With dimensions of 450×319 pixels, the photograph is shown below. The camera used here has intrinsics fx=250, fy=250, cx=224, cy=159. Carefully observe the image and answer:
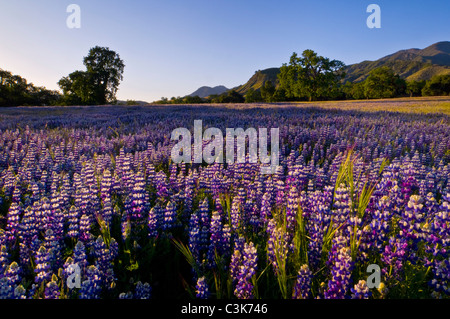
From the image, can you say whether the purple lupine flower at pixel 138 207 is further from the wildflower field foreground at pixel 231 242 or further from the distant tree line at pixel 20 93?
the distant tree line at pixel 20 93

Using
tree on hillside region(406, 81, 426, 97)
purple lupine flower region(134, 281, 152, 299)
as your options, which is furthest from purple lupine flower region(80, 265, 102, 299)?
tree on hillside region(406, 81, 426, 97)

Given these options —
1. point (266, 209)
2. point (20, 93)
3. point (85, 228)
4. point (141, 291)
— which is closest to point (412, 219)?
point (266, 209)

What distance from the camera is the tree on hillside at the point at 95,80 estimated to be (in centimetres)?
5900

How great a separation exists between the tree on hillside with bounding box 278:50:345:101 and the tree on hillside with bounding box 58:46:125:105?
4312 cm

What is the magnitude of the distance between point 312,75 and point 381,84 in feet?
121

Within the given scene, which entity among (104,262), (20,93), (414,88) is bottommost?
(104,262)

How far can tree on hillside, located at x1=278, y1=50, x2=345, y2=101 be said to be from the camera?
56375 millimetres

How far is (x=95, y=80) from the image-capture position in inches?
2393

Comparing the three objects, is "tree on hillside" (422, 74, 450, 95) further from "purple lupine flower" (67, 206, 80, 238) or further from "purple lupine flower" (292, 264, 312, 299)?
"purple lupine flower" (67, 206, 80, 238)

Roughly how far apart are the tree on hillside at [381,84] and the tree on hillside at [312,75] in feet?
91.5

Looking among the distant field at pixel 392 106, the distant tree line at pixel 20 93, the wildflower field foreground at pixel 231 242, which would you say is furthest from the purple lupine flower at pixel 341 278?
the distant tree line at pixel 20 93

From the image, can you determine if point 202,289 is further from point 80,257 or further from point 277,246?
point 80,257

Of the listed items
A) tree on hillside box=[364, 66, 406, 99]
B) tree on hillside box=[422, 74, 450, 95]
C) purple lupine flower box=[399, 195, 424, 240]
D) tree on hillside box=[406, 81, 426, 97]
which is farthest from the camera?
tree on hillside box=[406, 81, 426, 97]
